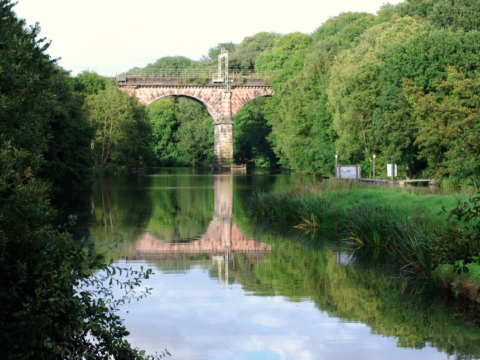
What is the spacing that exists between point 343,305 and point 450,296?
5.32 feet

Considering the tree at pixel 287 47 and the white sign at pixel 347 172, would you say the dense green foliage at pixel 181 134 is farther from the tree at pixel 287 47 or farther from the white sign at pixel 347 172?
the white sign at pixel 347 172

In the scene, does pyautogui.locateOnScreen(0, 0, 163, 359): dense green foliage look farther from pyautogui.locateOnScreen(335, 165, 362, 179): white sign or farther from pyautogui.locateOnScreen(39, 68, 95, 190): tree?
pyautogui.locateOnScreen(335, 165, 362, 179): white sign

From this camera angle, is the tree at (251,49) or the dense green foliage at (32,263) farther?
the tree at (251,49)

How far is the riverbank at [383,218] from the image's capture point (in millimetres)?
10516

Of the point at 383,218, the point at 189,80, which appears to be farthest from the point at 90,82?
the point at 383,218

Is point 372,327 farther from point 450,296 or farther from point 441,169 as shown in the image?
point 441,169

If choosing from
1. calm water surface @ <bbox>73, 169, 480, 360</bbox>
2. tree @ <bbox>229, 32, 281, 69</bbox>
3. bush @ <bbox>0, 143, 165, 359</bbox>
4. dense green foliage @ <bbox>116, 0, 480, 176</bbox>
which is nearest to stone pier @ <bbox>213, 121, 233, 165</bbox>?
dense green foliage @ <bbox>116, 0, 480, 176</bbox>

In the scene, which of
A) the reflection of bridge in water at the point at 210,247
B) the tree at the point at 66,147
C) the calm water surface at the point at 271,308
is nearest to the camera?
the calm water surface at the point at 271,308

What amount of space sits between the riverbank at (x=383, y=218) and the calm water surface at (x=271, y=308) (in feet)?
2.28

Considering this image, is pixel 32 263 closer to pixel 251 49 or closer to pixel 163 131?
pixel 163 131

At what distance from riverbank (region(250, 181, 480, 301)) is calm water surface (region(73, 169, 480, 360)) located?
2.28 feet

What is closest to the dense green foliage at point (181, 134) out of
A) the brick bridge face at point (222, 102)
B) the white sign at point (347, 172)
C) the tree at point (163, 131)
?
the tree at point (163, 131)

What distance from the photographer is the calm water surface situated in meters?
7.64

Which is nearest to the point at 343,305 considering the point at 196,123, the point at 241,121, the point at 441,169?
the point at 441,169
